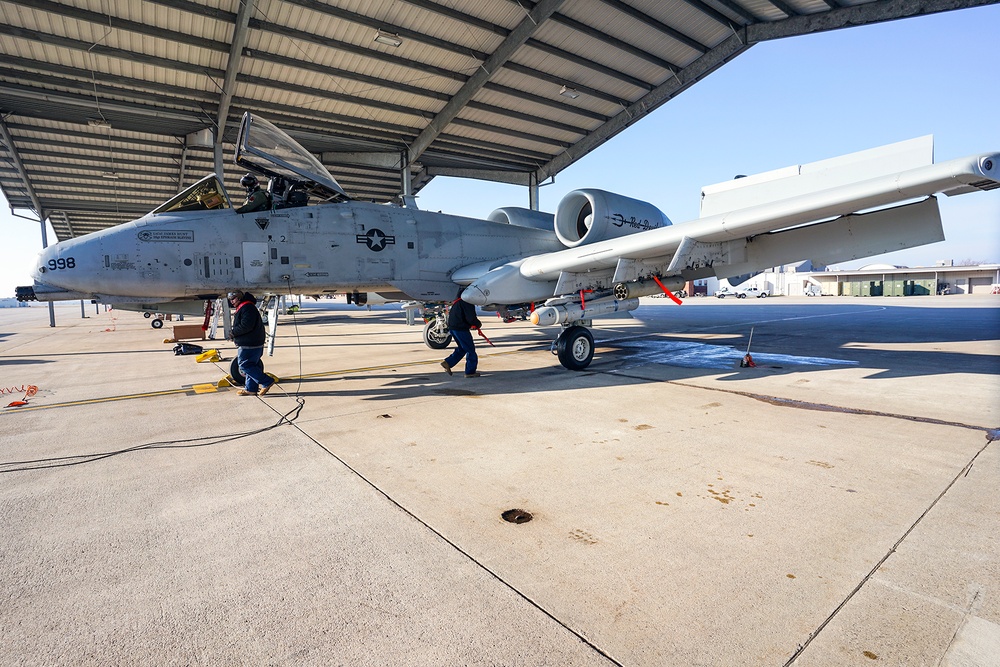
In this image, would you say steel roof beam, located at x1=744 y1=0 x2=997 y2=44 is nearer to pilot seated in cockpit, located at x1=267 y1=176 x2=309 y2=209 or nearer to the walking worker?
pilot seated in cockpit, located at x1=267 y1=176 x2=309 y2=209

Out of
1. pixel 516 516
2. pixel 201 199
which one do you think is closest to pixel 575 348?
pixel 516 516

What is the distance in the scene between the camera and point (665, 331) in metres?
14.6

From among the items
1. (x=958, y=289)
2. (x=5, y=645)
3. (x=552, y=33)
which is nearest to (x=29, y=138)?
(x=552, y=33)

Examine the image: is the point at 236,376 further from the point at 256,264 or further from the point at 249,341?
the point at 256,264

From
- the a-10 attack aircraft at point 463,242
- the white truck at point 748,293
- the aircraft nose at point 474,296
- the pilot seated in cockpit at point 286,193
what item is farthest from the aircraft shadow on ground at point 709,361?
the white truck at point 748,293

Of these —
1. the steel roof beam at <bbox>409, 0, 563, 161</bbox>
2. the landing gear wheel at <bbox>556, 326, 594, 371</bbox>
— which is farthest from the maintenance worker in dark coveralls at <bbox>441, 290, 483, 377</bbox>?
the steel roof beam at <bbox>409, 0, 563, 161</bbox>

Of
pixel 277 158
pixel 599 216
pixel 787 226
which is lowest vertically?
→ pixel 787 226

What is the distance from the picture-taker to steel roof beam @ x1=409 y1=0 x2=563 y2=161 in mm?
11969

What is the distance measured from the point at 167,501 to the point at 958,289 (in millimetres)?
73506

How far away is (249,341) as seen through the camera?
6203 mm

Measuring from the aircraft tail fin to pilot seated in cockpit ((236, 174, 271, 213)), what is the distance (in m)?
6.76

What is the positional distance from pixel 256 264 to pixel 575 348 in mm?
5298

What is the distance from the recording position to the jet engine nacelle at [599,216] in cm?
880

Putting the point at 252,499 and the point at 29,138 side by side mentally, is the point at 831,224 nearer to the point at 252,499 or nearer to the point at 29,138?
the point at 252,499
